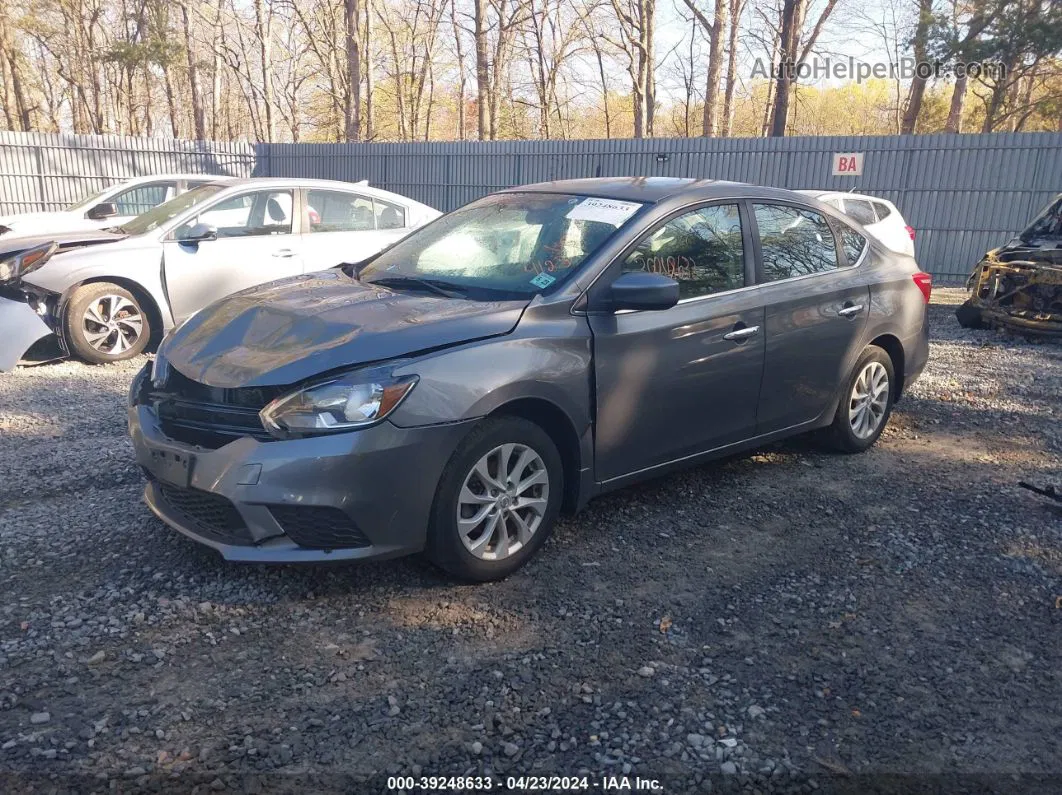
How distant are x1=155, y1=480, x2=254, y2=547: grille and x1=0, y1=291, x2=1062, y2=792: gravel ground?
264mm

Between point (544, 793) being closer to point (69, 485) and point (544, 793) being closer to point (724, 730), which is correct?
point (724, 730)

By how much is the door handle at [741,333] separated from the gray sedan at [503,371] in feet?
0.03

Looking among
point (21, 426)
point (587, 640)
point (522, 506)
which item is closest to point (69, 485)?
point (21, 426)

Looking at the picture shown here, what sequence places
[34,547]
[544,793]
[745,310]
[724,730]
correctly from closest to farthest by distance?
[544,793] < [724,730] < [34,547] < [745,310]

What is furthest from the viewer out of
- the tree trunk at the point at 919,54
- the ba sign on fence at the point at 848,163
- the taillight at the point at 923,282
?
the tree trunk at the point at 919,54

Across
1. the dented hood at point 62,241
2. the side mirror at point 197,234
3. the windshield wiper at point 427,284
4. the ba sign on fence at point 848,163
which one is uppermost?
the ba sign on fence at point 848,163

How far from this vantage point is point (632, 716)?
2.75 metres

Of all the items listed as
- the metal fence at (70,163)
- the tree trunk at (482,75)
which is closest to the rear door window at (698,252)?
the metal fence at (70,163)

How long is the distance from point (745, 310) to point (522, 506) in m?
1.63

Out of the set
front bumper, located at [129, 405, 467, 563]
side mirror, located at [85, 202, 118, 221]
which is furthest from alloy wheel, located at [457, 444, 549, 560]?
side mirror, located at [85, 202, 118, 221]

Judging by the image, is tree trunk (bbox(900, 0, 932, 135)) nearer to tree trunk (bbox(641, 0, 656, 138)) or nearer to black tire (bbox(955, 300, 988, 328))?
tree trunk (bbox(641, 0, 656, 138))

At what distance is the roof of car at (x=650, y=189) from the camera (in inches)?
170

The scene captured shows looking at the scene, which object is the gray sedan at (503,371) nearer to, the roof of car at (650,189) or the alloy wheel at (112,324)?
the roof of car at (650,189)

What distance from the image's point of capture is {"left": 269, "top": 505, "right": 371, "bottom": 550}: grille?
313 centimetres
